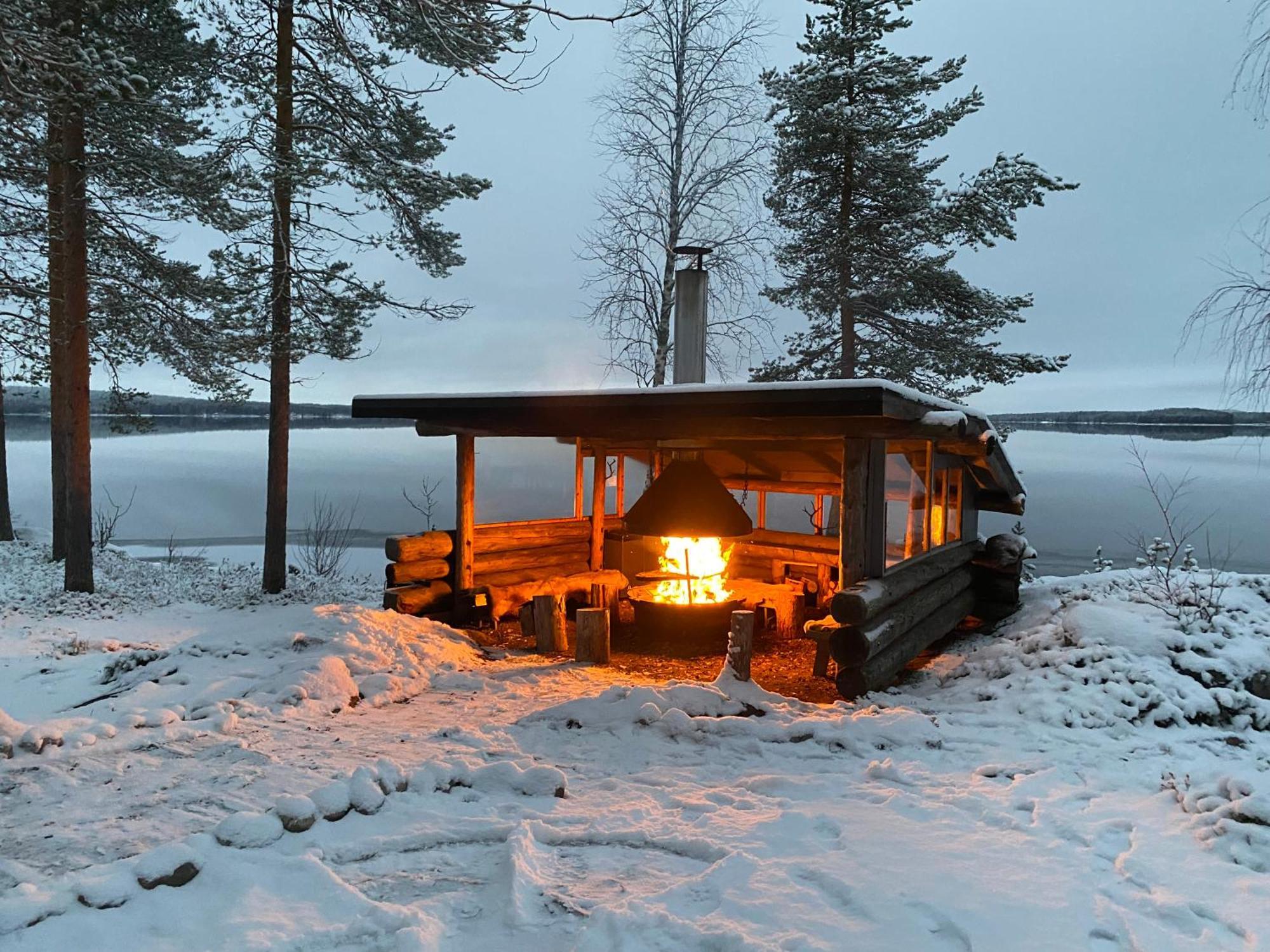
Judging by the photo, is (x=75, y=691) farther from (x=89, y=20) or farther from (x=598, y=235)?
(x=598, y=235)

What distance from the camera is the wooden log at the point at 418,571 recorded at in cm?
741

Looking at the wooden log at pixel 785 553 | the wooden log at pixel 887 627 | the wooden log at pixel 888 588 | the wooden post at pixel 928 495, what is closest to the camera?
the wooden log at pixel 888 588

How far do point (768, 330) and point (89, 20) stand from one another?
1128 cm

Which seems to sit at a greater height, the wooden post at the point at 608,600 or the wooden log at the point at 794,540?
the wooden log at the point at 794,540

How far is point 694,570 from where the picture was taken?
310 inches

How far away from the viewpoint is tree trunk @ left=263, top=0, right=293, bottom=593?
31.0 feet

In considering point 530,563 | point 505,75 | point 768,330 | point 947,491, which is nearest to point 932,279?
point 768,330

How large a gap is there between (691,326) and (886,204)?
6.96m

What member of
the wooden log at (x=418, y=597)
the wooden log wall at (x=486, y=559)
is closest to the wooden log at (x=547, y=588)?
the wooden log wall at (x=486, y=559)

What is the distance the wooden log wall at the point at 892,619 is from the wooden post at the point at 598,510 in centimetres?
402

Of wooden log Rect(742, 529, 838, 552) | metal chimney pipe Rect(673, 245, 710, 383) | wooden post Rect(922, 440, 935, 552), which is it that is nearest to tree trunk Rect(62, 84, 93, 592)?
metal chimney pipe Rect(673, 245, 710, 383)

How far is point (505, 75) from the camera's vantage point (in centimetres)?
376

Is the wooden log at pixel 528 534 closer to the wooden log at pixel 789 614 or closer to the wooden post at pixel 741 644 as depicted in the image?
the wooden log at pixel 789 614

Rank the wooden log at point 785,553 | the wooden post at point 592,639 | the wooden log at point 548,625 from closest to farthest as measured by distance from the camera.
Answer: the wooden post at point 592,639 → the wooden log at point 548,625 → the wooden log at point 785,553
